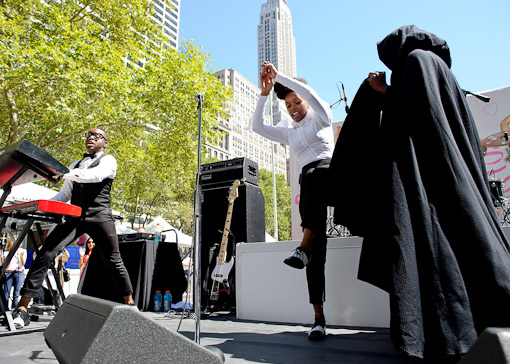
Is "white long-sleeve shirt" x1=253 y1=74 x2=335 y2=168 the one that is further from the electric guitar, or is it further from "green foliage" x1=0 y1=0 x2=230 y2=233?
"green foliage" x1=0 y1=0 x2=230 y2=233

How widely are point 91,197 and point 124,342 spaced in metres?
2.52

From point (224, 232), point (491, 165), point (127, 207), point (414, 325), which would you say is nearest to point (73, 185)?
point (224, 232)

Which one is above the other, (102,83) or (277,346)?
(102,83)

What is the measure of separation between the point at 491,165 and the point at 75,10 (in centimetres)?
1364

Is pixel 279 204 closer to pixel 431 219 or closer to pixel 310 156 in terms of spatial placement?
pixel 310 156

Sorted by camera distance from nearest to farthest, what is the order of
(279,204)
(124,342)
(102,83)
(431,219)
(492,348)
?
(492,348), (124,342), (431,219), (102,83), (279,204)

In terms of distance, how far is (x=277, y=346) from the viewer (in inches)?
76.9

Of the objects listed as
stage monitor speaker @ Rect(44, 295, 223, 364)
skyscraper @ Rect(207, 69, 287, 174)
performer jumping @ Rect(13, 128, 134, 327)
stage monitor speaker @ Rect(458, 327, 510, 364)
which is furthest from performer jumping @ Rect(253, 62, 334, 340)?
skyscraper @ Rect(207, 69, 287, 174)

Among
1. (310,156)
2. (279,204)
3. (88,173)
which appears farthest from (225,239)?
(279,204)

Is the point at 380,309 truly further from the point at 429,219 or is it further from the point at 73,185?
the point at 73,185

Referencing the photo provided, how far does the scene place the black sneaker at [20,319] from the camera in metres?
2.79

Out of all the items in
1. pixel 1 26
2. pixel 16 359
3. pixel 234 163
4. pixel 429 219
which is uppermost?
pixel 1 26

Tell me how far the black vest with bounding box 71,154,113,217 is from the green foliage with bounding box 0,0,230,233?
699 centimetres

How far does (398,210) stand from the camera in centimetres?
138
